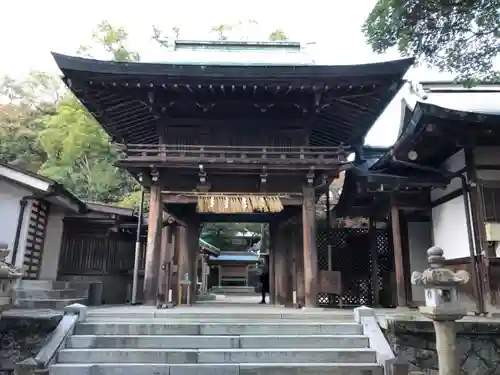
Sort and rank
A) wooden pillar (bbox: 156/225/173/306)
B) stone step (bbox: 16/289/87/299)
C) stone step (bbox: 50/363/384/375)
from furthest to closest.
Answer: wooden pillar (bbox: 156/225/173/306), stone step (bbox: 16/289/87/299), stone step (bbox: 50/363/384/375)

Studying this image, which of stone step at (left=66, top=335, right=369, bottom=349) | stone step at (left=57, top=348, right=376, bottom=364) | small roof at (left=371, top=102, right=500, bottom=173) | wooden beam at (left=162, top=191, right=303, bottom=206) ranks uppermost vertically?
small roof at (left=371, top=102, right=500, bottom=173)

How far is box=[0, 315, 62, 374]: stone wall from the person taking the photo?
22.6 feet

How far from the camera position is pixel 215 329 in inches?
275

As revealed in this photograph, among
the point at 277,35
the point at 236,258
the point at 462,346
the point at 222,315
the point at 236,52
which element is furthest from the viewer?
the point at 236,258

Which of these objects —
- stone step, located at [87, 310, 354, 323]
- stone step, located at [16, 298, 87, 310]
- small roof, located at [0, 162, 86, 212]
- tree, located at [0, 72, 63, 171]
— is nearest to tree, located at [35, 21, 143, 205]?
tree, located at [0, 72, 63, 171]

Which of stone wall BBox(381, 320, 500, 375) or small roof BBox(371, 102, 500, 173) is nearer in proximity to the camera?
stone wall BBox(381, 320, 500, 375)

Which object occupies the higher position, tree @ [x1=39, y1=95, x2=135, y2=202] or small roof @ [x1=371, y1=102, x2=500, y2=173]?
tree @ [x1=39, y1=95, x2=135, y2=202]

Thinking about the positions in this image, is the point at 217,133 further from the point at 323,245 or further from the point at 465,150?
the point at 465,150

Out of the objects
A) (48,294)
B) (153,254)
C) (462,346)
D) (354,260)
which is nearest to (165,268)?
(153,254)

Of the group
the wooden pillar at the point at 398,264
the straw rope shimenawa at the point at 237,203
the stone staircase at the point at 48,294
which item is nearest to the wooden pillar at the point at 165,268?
the stone staircase at the point at 48,294

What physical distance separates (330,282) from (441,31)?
7082 mm

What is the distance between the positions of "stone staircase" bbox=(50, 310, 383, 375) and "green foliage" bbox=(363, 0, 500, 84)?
267 inches

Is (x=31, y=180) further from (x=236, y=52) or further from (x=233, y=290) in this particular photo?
(x=233, y=290)

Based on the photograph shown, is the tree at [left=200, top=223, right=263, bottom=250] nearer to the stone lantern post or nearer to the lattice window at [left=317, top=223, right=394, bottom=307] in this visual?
the lattice window at [left=317, top=223, right=394, bottom=307]
